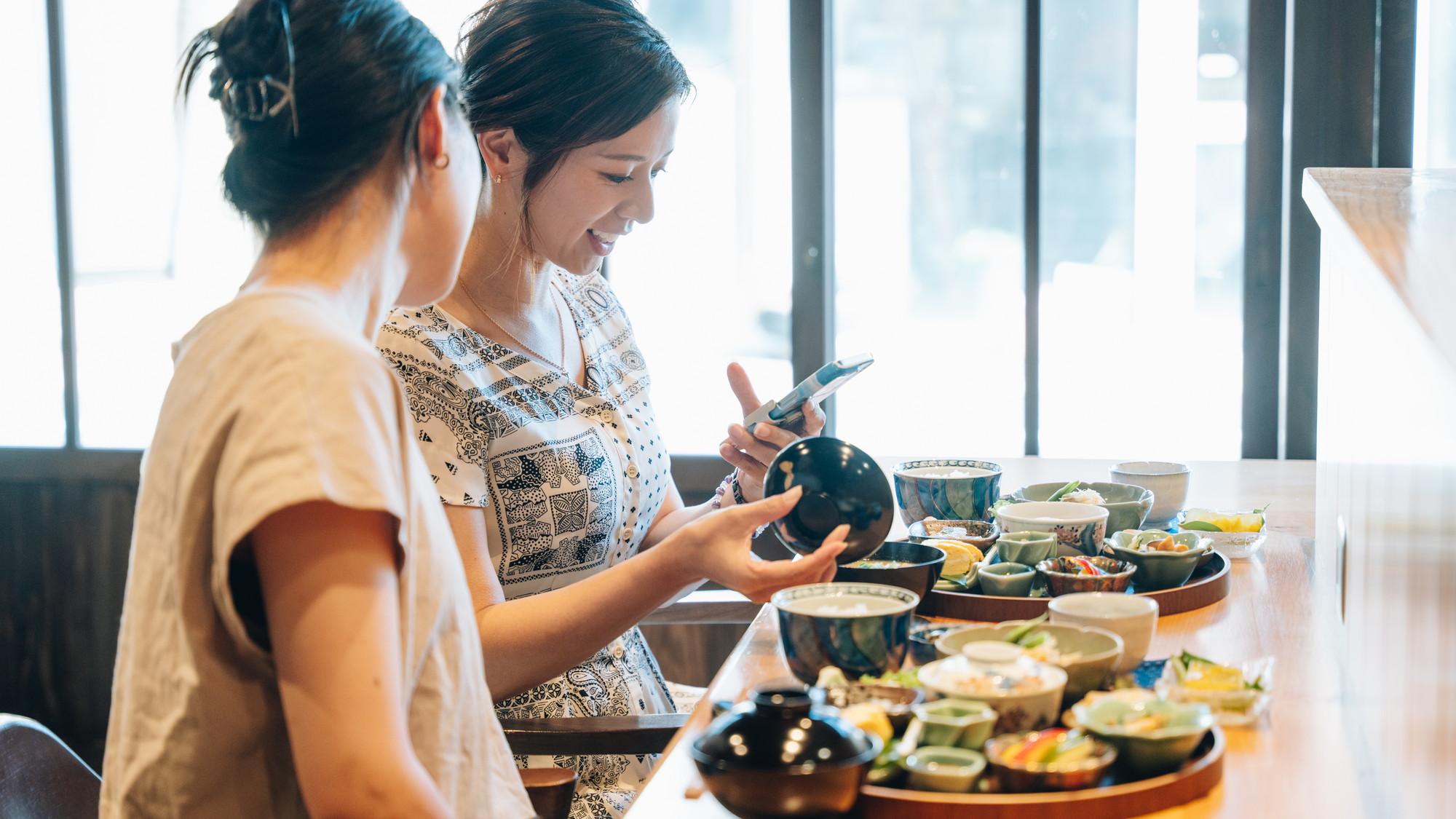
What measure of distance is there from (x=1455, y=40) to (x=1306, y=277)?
0.53 metres

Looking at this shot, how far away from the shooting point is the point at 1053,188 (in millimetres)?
2736

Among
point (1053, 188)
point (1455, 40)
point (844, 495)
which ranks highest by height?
point (1455, 40)

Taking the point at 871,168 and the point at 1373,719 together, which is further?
the point at 871,168

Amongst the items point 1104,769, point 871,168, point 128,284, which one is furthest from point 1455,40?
point 128,284

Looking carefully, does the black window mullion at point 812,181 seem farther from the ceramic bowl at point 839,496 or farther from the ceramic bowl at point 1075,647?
the ceramic bowl at point 1075,647

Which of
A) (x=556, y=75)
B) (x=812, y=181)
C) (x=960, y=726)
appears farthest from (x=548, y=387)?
(x=812, y=181)

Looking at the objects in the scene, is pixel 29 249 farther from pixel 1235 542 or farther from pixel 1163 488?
pixel 1235 542

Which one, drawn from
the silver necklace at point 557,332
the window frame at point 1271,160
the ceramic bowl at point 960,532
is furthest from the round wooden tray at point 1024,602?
the window frame at point 1271,160

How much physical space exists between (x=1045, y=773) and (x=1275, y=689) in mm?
376

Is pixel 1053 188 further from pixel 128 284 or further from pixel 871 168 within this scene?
pixel 128 284

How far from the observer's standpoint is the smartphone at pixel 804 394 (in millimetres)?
1461

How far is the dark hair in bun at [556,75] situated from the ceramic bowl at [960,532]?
619 mm

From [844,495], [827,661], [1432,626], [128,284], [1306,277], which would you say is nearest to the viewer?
[1432,626]

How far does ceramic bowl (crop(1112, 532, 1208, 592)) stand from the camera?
48.1 inches
